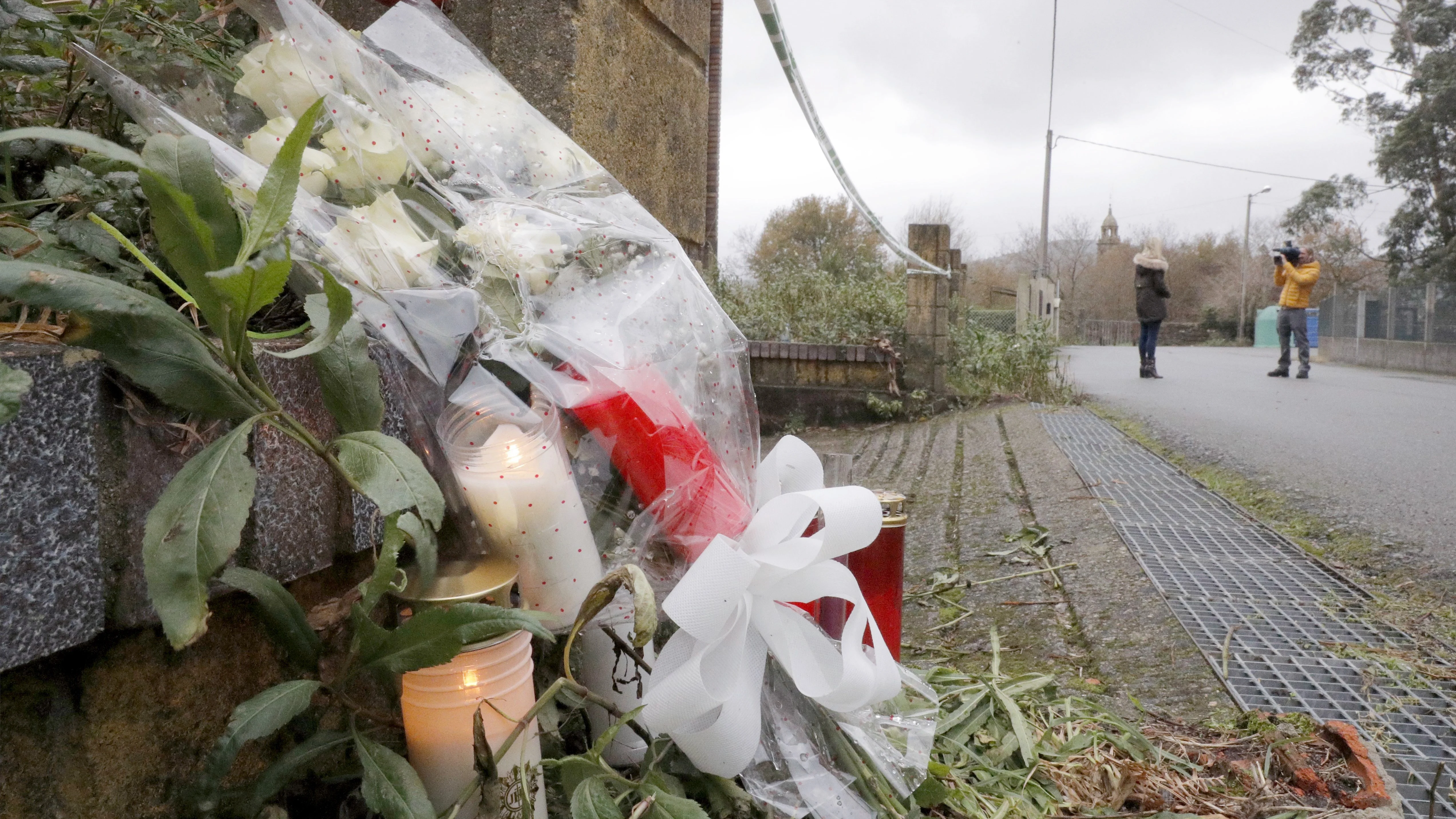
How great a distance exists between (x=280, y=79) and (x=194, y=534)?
0.66 meters

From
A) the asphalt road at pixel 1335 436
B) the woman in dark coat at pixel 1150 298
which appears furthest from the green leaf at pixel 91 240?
the woman in dark coat at pixel 1150 298

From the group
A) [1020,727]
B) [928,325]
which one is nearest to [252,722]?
[1020,727]

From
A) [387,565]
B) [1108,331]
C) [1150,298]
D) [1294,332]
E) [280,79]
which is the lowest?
[387,565]

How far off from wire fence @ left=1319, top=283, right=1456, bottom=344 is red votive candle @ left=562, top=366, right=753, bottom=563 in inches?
778

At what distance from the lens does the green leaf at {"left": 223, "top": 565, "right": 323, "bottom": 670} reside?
79 cm

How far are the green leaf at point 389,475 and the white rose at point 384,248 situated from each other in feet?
Result: 0.85

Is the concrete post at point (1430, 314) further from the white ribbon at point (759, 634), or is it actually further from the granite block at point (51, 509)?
the granite block at point (51, 509)

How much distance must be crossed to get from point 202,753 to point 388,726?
0.57 ft

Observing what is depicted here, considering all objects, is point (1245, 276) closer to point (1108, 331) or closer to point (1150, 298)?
point (1108, 331)

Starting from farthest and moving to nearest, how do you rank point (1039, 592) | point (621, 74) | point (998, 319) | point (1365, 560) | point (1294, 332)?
point (998, 319) → point (1294, 332) → point (1365, 560) → point (1039, 592) → point (621, 74)

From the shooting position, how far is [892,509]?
4.74 ft

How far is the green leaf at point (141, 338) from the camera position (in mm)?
644

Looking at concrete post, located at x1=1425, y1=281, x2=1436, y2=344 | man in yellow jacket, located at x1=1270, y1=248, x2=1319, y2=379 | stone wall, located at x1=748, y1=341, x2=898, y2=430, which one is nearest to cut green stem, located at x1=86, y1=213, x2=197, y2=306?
stone wall, located at x1=748, y1=341, x2=898, y2=430

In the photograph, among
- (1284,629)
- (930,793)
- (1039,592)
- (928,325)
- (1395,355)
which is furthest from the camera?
(1395,355)
